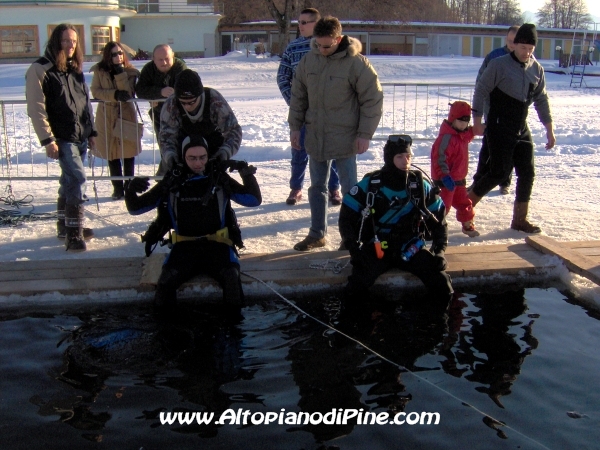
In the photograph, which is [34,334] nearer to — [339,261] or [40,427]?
[40,427]

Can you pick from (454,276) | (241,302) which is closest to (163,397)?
(241,302)

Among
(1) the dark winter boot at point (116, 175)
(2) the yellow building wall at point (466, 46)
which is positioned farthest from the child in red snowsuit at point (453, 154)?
(2) the yellow building wall at point (466, 46)

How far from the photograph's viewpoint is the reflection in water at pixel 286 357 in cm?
352

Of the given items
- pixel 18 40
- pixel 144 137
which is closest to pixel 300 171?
pixel 144 137

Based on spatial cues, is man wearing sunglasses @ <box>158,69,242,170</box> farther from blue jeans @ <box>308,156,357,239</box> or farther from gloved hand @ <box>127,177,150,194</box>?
blue jeans @ <box>308,156,357,239</box>

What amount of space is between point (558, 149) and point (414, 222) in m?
6.86

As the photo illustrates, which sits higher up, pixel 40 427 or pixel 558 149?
pixel 558 149

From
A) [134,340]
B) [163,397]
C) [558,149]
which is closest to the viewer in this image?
[163,397]

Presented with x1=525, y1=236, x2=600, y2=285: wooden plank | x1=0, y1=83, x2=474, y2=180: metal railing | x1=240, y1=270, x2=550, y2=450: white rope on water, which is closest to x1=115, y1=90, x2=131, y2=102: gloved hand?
x1=0, y1=83, x2=474, y2=180: metal railing

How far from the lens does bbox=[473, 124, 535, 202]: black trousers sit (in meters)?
6.14

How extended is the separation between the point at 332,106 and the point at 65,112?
7.54 ft

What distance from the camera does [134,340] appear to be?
4.28 meters

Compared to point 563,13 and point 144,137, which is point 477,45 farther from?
point 563,13

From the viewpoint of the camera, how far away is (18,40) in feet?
124
